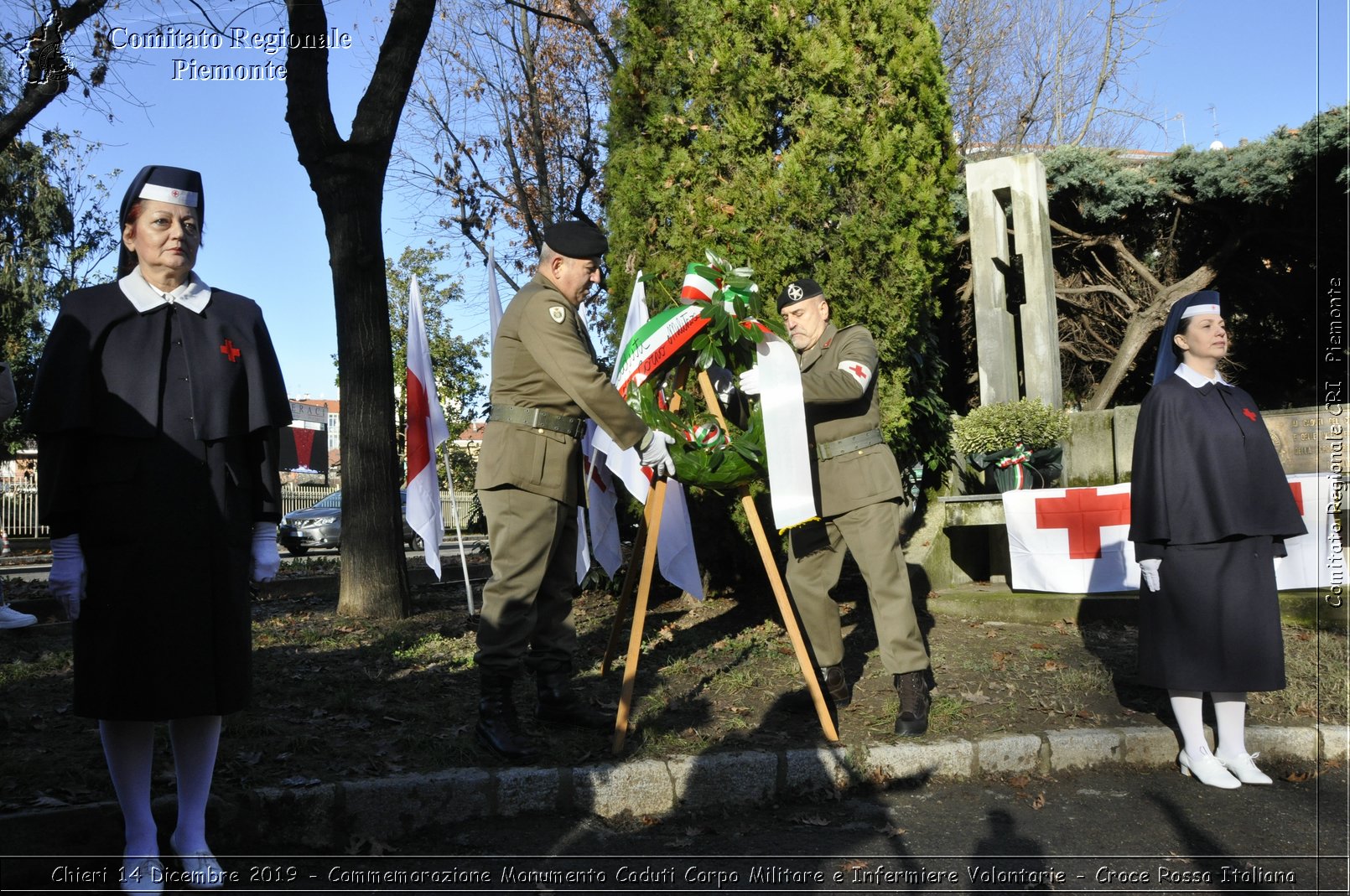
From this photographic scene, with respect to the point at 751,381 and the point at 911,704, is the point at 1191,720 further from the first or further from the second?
the point at 751,381

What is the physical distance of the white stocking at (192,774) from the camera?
3.46 meters

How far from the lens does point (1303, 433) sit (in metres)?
7.64

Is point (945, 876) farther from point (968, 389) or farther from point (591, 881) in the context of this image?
point (968, 389)

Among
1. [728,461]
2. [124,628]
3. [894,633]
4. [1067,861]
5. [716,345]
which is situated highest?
[716,345]

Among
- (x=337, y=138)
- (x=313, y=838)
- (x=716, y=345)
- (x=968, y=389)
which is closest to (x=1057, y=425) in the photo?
(x=968, y=389)

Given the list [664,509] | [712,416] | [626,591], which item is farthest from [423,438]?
[712,416]

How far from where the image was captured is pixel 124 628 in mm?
3314

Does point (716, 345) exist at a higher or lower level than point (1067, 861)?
higher

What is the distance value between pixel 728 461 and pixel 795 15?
3.83 metres

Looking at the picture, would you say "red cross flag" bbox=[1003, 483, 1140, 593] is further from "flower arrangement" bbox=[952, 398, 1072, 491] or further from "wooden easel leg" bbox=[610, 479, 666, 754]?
"wooden easel leg" bbox=[610, 479, 666, 754]

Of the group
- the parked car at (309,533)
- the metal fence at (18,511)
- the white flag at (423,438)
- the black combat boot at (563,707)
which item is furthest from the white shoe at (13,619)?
A: the metal fence at (18,511)

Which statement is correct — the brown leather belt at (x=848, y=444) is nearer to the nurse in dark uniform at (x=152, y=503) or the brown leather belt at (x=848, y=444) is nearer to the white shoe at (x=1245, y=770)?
the white shoe at (x=1245, y=770)

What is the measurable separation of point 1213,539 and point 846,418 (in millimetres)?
1808

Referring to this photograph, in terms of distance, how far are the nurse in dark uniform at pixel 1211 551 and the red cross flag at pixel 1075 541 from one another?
8.83 feet
